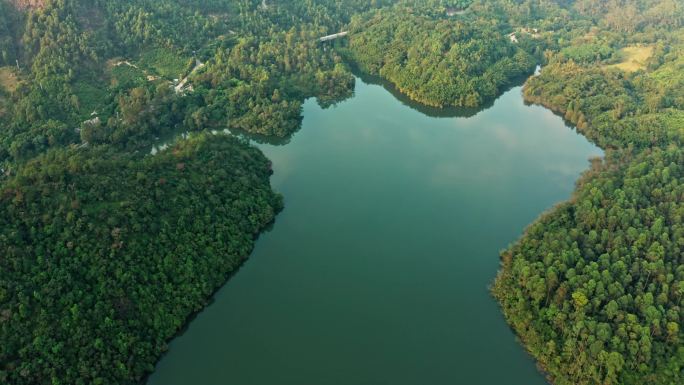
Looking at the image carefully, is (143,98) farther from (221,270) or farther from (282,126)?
(221,270)

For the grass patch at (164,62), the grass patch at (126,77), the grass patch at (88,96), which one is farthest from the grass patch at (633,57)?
the grass patch at (88,96)

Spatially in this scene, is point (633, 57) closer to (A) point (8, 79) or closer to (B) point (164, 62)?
(B) point (164, 62)

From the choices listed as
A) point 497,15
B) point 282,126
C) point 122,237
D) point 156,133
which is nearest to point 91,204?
point 122,237

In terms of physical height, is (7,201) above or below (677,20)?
below

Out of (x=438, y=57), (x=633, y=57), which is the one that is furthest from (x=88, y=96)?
(x=633, y=57)

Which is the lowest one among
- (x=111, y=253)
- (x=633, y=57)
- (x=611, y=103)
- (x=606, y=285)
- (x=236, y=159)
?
(x=111, y=253)

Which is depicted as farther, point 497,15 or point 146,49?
point 497,15

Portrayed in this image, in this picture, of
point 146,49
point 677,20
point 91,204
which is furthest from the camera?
point 677,20
